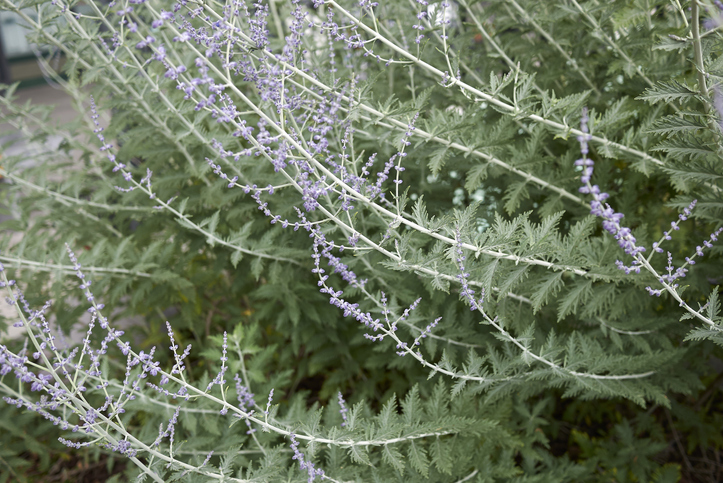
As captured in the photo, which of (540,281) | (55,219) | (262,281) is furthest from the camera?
(262,281)

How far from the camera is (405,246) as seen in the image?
2.16 meters

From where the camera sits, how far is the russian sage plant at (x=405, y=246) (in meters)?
2.04

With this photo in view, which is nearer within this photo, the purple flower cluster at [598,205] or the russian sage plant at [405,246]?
the purple flower cluster at [598,205]

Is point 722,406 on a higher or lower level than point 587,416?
higher

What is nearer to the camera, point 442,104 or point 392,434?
point 392,434

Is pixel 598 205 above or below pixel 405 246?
above

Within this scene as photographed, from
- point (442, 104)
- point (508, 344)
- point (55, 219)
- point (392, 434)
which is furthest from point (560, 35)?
point (55, 219)

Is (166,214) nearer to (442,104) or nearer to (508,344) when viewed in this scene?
(442,104)

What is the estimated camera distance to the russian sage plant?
2.04 m

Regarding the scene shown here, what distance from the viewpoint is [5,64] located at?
32.0ft

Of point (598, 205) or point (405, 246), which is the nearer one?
point (598, 205)

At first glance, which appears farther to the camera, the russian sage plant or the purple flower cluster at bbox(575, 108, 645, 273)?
the russian sage plant

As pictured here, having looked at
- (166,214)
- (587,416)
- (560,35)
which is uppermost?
(560,35)

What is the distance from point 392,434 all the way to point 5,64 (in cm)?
1085
